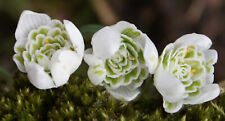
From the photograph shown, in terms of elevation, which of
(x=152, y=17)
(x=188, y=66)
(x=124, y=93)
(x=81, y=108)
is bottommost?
(x=152, y=17)

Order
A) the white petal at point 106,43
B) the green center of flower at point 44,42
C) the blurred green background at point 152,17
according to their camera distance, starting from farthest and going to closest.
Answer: the blurred green background at point 152,17 → the green center of flower at point 44,42 → the white petal at point 106,43

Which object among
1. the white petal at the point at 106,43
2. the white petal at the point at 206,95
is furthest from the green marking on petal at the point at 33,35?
the white petal at the point at 206,95

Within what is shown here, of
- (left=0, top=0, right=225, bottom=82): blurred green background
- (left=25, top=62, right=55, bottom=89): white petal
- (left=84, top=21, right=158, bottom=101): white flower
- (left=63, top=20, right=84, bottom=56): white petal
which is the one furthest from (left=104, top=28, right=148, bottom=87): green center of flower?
(left=0, top=0, right=225, bottom=82): blurred green background

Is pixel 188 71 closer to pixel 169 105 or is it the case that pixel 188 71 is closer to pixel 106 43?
pixel 169 105

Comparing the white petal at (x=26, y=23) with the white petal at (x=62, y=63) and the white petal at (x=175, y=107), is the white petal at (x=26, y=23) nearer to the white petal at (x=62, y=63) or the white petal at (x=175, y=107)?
the white petal at (x=62, y=63)

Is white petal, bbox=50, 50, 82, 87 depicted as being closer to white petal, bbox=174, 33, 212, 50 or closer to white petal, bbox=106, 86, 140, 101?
white petal, bbox=106, 86, 140, 101

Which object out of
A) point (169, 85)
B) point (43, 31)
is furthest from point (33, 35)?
point (169, 85)
